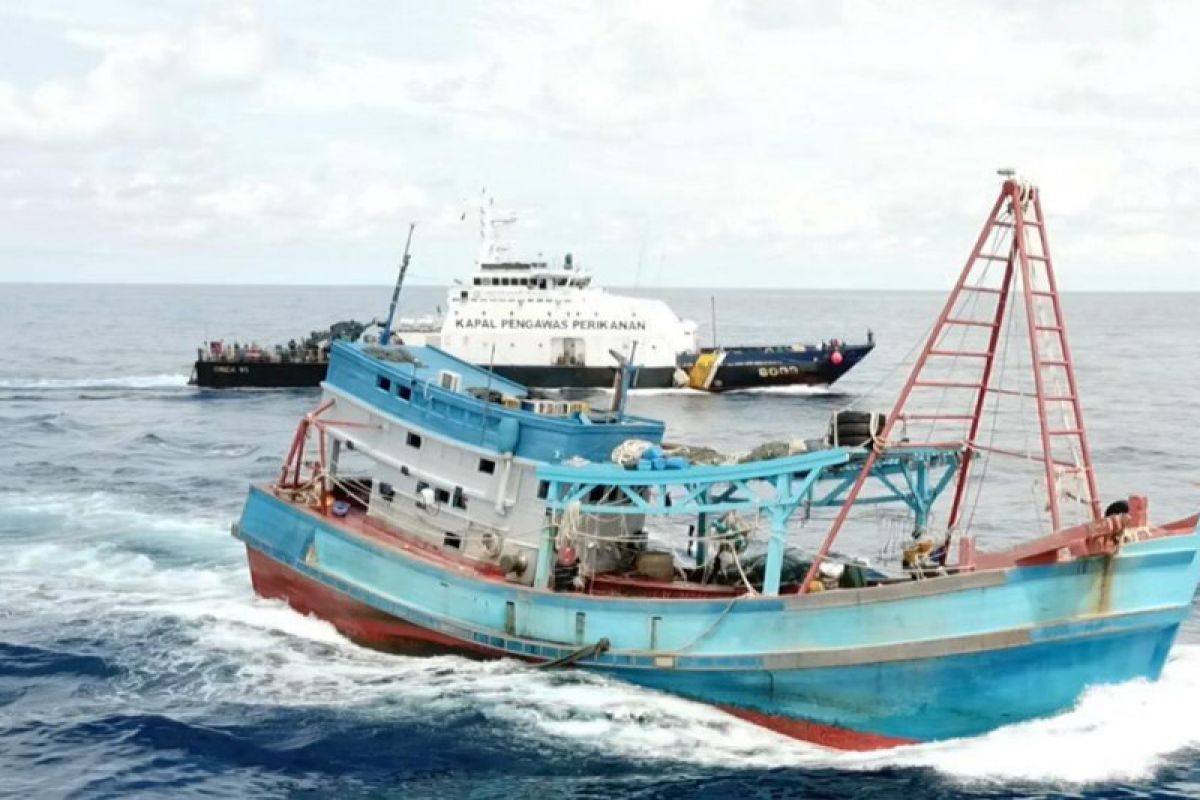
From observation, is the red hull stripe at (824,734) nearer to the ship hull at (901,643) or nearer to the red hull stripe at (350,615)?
the ship hull at (901,643)

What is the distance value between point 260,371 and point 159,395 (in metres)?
5.68

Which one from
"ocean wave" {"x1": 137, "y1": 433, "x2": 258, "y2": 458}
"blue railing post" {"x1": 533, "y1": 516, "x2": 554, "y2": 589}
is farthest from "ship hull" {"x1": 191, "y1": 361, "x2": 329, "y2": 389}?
"blue railing post" {"x1": 533, "y1": 516, "x2": 554, "y2": 589}

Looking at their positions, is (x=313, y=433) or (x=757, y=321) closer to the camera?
(x=313, y=433)

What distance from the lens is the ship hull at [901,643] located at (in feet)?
57.0

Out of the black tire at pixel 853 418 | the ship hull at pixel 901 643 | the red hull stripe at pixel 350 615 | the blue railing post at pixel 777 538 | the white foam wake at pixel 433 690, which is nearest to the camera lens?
the ship hull at pixel 901 643

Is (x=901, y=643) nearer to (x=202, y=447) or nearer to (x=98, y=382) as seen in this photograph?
(x=202, y=447)

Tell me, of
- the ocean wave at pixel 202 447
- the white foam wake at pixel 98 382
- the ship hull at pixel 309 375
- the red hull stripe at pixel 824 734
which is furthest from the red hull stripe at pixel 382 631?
the white foam wake at pixel 98 382

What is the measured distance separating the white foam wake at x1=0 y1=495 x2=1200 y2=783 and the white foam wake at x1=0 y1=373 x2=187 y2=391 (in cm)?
4595

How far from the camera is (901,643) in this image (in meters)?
17.8

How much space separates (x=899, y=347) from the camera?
12438 cm

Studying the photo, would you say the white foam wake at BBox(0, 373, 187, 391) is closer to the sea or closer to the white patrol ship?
the white patrol ship

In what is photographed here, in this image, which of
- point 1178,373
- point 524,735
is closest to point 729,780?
point 524,735

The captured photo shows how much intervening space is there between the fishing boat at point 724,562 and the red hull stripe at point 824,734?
38mm

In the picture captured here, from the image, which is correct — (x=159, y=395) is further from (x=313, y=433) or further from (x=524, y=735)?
(x=524, y=735)
